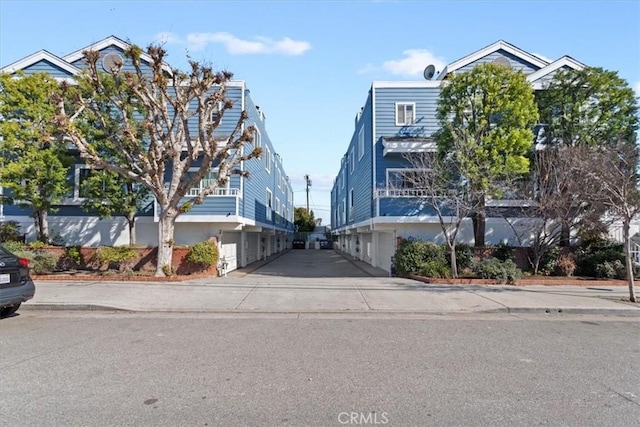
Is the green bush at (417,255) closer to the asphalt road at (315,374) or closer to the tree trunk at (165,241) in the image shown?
the asphalt road at (315,374)

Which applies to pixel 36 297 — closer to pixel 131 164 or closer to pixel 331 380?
pixel 131 164

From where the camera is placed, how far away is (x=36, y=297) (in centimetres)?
1049

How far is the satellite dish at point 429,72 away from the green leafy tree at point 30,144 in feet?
53.2

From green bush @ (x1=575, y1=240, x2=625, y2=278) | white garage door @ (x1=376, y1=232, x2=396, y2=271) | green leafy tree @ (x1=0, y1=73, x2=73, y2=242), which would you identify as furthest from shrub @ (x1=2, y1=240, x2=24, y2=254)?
green bush @ (x1=575, y1=240, x2=625, y2=278)

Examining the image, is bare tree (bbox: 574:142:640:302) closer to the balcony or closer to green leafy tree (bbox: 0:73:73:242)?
the balcony

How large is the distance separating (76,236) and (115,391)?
1643 cm

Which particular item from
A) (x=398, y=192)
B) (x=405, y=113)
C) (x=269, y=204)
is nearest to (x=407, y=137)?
(x=405, y=113)

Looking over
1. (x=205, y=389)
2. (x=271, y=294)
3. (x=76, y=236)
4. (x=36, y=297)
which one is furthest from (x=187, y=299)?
(x=76, y=236)

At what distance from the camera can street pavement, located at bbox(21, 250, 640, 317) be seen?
991 cm

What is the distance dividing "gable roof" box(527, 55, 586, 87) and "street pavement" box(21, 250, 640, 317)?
352 inches

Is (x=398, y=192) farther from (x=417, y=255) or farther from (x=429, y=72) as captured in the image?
(x=429, y=72)

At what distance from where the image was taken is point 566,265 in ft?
52.2

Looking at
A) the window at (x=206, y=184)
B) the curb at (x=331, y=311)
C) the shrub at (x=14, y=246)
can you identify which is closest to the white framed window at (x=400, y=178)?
the window at (x=206, y=184)

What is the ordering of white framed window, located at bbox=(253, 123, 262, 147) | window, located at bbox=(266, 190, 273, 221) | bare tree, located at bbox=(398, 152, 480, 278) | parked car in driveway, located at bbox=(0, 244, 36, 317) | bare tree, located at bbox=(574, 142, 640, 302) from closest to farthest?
parked car in driveway, located at bbox=(0, 244, 36, 317), bare tree, located at bbox=(574, 142, 640, 302), bare tree, located at bbox=(398, 152, 480, 278), white framed window, located at bbox=(253, 123, 262, 147), window, located at bbox=(266, 190, 273, 221)
